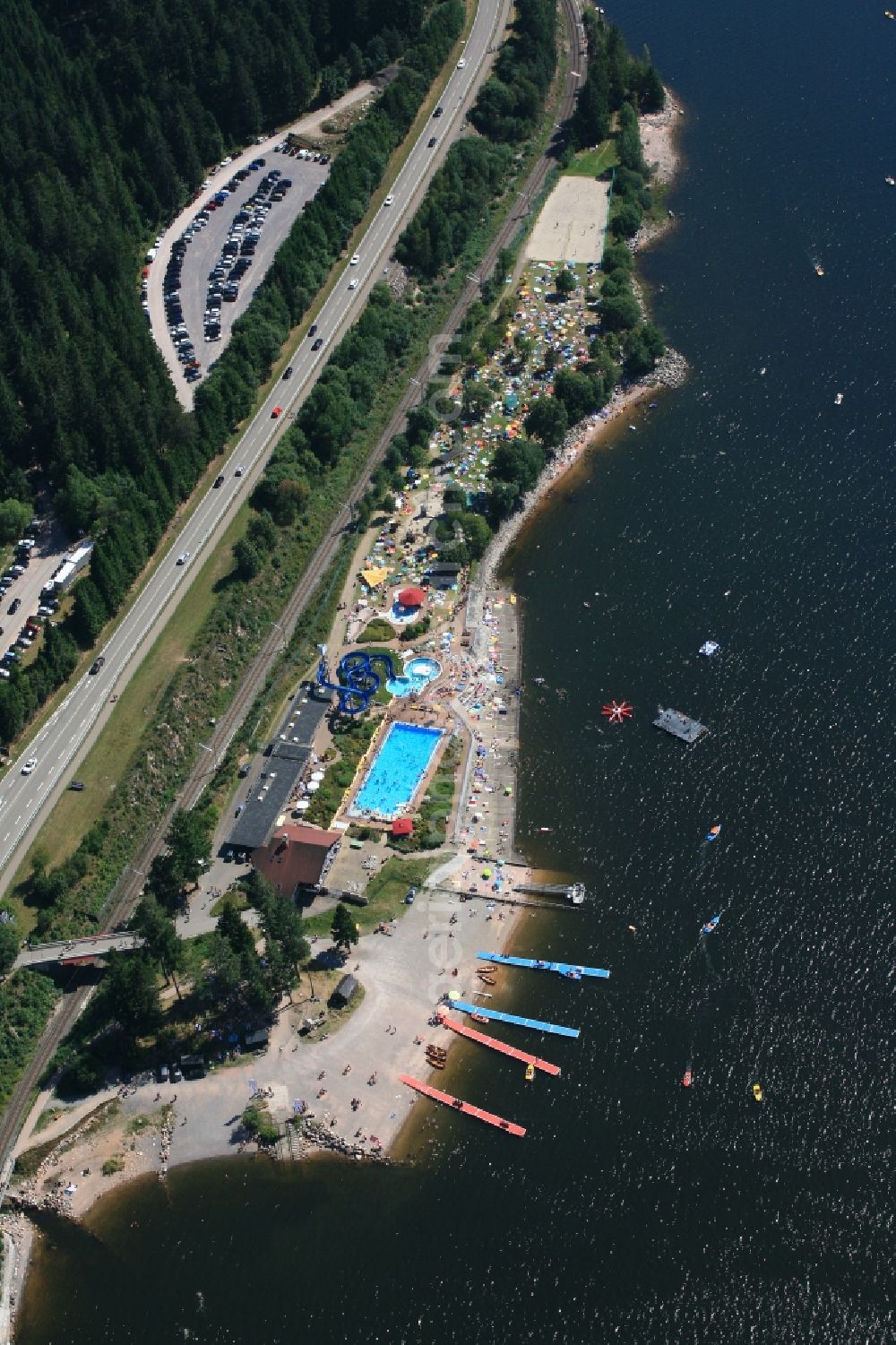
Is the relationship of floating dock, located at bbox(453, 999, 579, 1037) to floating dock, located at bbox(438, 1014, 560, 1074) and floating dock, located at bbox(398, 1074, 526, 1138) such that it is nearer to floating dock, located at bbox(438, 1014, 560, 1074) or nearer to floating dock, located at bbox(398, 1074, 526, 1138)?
floating dock, located at bbox(438, 1014, 560, 1074)

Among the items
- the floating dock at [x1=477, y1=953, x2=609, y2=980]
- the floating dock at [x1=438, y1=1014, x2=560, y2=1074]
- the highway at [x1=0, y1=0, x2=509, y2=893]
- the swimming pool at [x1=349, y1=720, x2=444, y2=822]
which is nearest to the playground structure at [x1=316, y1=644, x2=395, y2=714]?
the swimming pool at [x1=349, y1=720, x2=444, y2=822]

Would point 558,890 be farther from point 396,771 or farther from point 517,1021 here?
point 396,771

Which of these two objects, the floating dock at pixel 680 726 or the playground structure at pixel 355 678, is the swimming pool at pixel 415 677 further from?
the floating dock at pixel 680 726

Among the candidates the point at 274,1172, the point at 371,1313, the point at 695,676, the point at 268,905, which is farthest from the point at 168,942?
the point at 695,676

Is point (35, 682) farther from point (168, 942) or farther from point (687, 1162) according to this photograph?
point (687, 1162)

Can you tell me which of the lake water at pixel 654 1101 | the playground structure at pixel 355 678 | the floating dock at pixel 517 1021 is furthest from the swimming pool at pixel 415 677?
the floating dock at pixel 517 1021
